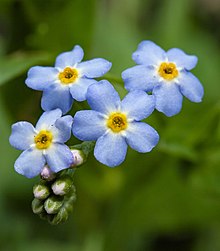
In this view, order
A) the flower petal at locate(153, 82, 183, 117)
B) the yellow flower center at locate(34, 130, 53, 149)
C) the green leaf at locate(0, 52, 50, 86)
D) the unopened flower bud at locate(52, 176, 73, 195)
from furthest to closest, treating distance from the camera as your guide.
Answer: the green leaf at locate(0, 52, 50, 86) → the flower petal at locate(153, 82, 183, 117) → the yellow flower center at locate(34, 130, 53, 149) → the unopened flower bud at locate(52, 176, 73, 195)

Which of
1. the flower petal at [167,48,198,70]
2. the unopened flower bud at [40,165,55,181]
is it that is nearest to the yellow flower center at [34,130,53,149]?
the unopened flower bud at [40,165,55,181]

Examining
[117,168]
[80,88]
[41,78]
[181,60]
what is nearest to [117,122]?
[80,88]

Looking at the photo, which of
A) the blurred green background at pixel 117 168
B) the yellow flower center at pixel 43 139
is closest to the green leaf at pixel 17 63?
the blurred green background at pixel 117 168

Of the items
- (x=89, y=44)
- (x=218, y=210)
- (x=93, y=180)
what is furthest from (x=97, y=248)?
(x=89, y=44)

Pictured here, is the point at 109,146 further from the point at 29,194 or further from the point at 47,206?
the point at 29,194

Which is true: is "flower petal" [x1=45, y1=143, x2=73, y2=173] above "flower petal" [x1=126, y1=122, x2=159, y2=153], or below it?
below

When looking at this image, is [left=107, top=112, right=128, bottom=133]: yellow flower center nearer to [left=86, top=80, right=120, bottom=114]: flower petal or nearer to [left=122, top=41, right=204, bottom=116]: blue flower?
[left=86, top=80, right=120, bottom=114]: flower petal
